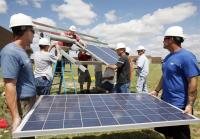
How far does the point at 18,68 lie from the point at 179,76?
2.52 m

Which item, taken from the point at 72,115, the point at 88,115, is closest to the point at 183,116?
the point at 88,115

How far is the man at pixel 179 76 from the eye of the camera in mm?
4145

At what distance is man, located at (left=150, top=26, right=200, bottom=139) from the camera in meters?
4.14

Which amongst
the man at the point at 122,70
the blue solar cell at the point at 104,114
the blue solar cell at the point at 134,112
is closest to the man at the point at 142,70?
the man at the point at 122,70

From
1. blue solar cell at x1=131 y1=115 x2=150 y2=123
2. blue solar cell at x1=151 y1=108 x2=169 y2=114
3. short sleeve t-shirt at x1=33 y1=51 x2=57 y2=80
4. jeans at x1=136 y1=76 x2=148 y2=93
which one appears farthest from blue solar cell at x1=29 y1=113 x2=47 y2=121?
jeans at x1=136 y1=76 x2=148 y2=93

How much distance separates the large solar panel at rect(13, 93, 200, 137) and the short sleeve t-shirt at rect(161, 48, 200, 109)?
0.71ft

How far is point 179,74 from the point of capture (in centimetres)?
431

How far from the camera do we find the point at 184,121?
348 cm

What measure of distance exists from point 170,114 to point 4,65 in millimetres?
2386

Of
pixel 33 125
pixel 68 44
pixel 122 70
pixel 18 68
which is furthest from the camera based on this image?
pixel 68 44

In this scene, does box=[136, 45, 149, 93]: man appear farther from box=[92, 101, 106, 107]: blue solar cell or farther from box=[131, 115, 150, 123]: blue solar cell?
box=[131, 115, 150, 123]: blue solar cell

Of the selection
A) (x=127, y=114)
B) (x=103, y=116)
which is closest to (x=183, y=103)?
(x=127, y=114)

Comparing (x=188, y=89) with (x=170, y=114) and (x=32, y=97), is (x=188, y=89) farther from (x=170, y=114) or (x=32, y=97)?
(x=32, y=97)

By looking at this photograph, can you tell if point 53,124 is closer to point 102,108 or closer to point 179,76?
point 102,108
